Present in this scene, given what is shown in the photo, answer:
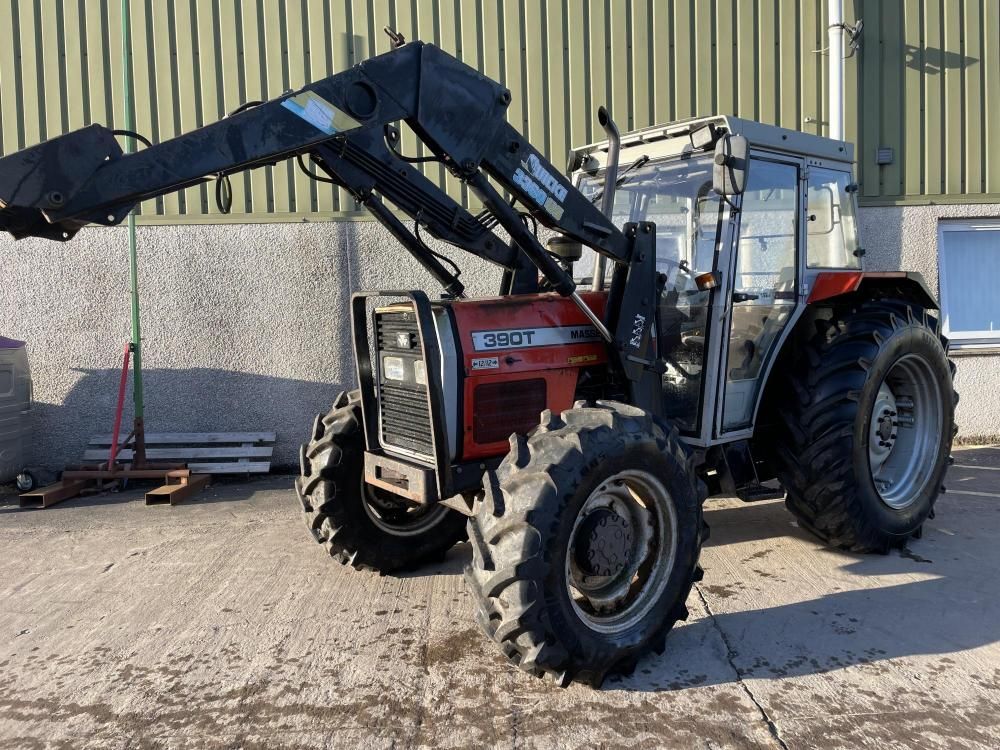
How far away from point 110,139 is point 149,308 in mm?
4817

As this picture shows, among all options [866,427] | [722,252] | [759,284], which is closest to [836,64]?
[759,284]

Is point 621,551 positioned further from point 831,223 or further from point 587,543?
point 831,223

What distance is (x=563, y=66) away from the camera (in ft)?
24.5

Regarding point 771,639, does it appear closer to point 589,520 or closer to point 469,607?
point 589,520

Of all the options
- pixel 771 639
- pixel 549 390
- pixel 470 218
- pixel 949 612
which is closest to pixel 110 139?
pixel 470 218

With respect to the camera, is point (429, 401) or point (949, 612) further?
point (949, 612)

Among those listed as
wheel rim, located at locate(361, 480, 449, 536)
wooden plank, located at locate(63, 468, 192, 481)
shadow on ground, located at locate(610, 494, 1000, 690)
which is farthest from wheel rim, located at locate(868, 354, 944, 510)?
wooden plank, located at locate(63, 468, 192, 481)

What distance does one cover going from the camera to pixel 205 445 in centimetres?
720

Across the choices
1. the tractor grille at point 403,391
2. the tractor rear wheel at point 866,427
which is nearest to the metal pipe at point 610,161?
the tractor grille at point 403,391

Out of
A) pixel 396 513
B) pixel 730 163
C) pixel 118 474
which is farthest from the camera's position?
pixel 118 474

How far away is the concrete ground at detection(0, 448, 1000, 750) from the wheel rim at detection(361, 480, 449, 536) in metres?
0.28

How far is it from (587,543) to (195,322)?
5245mm

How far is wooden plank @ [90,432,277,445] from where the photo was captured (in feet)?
23.2

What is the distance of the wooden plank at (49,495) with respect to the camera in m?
6.26
